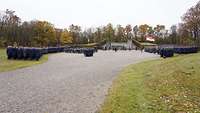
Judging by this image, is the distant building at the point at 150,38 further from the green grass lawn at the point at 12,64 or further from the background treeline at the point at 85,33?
the green grass lawn at the point at 12,64

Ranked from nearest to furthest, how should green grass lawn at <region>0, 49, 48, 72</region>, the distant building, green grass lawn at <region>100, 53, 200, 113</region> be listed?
green grass lawn at <region>100, 53, 200, 113</region> → green grass lawn at <region>0, 49, 48, 72</region> → the distant building

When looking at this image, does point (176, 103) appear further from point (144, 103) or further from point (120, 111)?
point (120, 111)

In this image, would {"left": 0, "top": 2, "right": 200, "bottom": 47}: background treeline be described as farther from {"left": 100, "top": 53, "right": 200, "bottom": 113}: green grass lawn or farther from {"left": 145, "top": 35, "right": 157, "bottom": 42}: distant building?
{"left": 100, "top": 53, "right": 200, "bottom": 113}: green grass lawn

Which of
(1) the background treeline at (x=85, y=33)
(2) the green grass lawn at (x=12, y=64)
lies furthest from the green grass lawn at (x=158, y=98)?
(1) the background treeline at (x=85, y=33)

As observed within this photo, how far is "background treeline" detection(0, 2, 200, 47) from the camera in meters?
88.8

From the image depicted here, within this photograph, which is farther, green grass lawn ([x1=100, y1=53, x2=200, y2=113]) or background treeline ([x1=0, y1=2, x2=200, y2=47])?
background treeline ([x1=0, y1=2, x2=200, y2=47])

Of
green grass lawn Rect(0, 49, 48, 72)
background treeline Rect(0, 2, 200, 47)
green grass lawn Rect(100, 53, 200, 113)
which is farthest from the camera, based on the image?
background treeline Rect(0, 2, 200, 47)

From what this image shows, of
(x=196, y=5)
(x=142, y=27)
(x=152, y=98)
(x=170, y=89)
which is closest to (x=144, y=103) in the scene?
(x=152, y=98)

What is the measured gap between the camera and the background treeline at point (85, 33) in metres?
88.8

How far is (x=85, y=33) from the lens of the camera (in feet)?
503

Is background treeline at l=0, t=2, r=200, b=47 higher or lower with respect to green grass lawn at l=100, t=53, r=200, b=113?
higher

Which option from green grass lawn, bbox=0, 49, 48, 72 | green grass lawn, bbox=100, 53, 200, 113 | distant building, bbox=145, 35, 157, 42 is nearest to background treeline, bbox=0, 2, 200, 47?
distant building, bbox=145, 35, 157, 42

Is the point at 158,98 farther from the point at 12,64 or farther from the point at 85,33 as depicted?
the point at 85,33

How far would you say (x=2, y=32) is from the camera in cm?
10000
